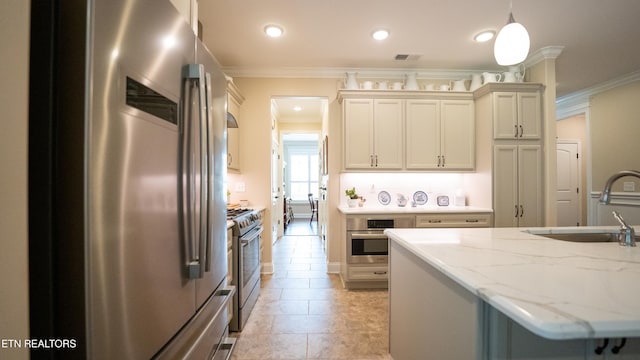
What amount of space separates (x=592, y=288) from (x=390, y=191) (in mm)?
2940

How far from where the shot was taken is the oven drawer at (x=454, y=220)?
10.2 feet

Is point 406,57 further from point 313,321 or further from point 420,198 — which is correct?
point 313,321

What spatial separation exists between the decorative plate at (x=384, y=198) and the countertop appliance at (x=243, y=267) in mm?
1820

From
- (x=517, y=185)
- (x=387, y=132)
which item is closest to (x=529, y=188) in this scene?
(x=517, y=185)

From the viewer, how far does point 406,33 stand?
109 inches

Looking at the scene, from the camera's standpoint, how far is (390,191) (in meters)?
3.71

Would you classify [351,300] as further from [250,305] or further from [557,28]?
[557,28]

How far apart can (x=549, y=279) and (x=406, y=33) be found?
2.71 m

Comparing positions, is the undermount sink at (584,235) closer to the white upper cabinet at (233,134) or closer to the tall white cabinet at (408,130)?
the tall white cabinet at (408,130)

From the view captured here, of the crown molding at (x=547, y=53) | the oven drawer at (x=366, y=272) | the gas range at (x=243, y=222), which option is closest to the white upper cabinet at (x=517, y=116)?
the crown molding at (x=547, y=53)

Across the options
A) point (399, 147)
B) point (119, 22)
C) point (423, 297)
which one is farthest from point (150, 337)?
point (399, 147)

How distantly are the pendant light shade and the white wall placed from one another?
1.99 meters

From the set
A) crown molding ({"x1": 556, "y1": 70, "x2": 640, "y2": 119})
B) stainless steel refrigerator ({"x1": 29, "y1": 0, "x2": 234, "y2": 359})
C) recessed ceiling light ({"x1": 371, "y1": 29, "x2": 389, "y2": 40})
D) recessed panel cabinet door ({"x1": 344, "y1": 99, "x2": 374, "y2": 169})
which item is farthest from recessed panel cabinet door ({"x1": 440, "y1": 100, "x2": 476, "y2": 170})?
stainless steel refrigerator ({"x1": 29, "y1": 0, "x2": 234, "y2": 359})

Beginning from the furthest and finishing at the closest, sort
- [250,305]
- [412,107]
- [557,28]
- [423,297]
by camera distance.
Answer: [412,107]
[557,28]
[250,305]
[423,297]
